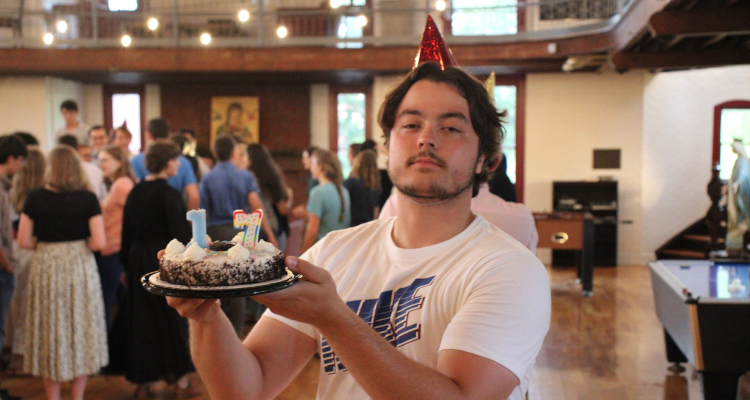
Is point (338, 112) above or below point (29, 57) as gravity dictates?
below

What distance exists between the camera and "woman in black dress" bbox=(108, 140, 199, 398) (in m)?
4.13

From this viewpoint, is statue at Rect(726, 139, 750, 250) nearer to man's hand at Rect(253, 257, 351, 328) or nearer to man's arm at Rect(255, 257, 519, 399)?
man's arm at Rect(255, 257, 519, 399)

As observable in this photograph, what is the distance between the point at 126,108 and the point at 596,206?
8.00 metres

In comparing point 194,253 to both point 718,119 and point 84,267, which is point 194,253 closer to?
point 84,267

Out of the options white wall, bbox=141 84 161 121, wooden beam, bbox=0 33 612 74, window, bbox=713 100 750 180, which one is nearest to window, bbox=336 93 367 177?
wooden beam, bbox=0 33 612 74

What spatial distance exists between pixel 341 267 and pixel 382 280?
12cm

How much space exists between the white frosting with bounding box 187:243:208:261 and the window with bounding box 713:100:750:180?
34.2 ft

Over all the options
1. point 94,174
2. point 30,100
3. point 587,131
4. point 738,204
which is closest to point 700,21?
point 738,204

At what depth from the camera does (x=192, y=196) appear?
5.40 metres

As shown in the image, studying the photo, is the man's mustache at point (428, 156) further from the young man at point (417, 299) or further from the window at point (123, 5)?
the window at point (123, 5)

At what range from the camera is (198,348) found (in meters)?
1.44

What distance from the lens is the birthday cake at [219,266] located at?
1.30 m

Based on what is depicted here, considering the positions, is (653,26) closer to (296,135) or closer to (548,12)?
(548,12)

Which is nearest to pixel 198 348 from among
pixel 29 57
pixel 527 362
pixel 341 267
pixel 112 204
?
pixel 341 267
